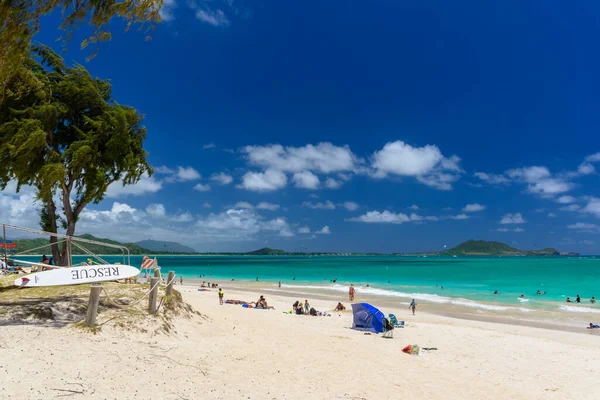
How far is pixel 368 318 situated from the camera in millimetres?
19219

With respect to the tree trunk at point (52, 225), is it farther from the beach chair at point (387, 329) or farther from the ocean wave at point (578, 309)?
the ocean wave at point (578, 309)

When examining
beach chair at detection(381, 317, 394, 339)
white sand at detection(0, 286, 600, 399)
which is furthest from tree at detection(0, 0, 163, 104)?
beach chair at detection(381, 317, 394, 339)

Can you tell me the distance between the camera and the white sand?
7465 millimetres

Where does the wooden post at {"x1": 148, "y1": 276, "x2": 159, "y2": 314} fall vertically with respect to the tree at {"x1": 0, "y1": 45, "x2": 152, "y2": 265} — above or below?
below

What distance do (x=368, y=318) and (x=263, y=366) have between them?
10.3 meters

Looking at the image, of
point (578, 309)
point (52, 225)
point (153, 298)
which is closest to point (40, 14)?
point (153, 298)

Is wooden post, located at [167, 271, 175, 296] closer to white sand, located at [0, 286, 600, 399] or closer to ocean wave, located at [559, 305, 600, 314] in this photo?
white sand, located at [0, 286, 600, 399]

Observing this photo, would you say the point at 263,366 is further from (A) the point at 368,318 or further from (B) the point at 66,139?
(B) the point at 66,139

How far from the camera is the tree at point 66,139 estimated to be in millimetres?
15039

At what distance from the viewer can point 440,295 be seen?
45094 millimetres

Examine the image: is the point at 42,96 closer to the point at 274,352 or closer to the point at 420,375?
the point at 274,352

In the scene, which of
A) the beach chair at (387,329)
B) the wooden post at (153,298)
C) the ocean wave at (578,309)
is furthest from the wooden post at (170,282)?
the ocean wave at (578,309)

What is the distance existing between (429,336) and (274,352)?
1059cm

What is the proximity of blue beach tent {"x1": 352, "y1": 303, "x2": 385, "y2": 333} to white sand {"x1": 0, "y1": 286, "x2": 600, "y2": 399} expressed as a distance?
1211 mm
